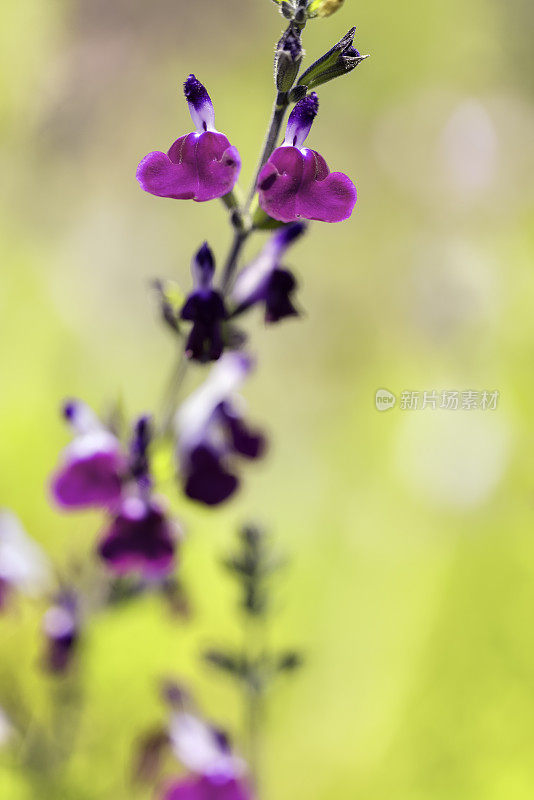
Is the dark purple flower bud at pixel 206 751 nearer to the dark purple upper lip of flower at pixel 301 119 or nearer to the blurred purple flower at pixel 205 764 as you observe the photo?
the blurred purple flower at pixel 205 764

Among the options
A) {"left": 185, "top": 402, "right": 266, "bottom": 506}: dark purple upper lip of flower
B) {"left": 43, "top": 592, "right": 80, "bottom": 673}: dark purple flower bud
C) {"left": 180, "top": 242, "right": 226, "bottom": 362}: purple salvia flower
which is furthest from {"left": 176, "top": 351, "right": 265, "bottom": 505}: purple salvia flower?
{"left": 43, "top": 592, "right": 80, "bottom": 673}: dark purple flower bud

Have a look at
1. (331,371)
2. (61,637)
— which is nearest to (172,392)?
(61,637)

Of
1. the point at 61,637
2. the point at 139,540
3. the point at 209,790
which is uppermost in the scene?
the point at 139,540

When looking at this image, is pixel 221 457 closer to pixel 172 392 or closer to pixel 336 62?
pixel 172 392

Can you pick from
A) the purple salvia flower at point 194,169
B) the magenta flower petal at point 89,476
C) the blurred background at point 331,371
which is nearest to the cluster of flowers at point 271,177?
the purple salvia flower at point 194,169

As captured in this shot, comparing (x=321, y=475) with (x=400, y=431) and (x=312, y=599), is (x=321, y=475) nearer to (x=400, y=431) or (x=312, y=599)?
(x=400, y=431)

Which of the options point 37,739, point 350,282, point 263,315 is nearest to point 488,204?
point 350,282

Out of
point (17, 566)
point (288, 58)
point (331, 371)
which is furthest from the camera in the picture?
point (331, 371)
